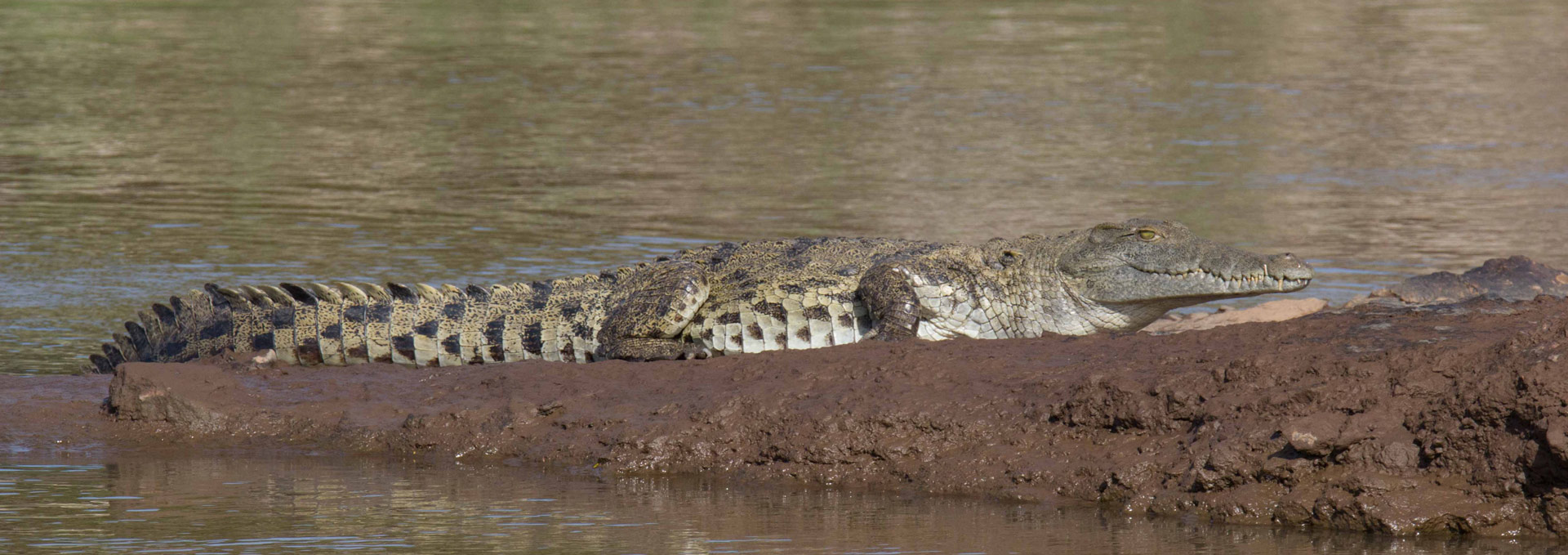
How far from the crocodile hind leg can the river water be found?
1.73 meters

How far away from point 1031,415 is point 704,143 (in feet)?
39.7

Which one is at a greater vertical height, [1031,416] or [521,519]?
[1031,416]

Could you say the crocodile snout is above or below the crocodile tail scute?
above

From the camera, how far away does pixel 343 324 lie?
25.5 feet

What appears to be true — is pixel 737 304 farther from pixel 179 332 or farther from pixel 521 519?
Result: pixel 179 332

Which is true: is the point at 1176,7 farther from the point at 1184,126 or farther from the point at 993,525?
the point at 993,525

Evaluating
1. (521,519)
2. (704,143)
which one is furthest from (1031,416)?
(704,143)

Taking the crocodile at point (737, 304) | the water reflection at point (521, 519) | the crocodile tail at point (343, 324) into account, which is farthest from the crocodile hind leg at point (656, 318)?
the water reflection at point (521, 519)

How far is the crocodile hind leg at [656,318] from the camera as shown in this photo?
7543 mm

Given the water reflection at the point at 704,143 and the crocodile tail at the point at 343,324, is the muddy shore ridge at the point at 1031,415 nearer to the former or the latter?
the crocodile tail at the point at 343,324

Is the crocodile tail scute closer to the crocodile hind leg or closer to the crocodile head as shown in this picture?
the crocodile hind leg

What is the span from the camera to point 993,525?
525 centimetres

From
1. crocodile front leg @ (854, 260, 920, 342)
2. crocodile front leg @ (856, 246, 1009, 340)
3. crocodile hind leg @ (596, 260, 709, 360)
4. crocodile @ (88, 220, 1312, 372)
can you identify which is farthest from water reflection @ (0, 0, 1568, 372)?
crocodile front leg @ (854, 260, 920, 342)

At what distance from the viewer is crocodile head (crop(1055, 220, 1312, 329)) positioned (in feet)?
23.9
